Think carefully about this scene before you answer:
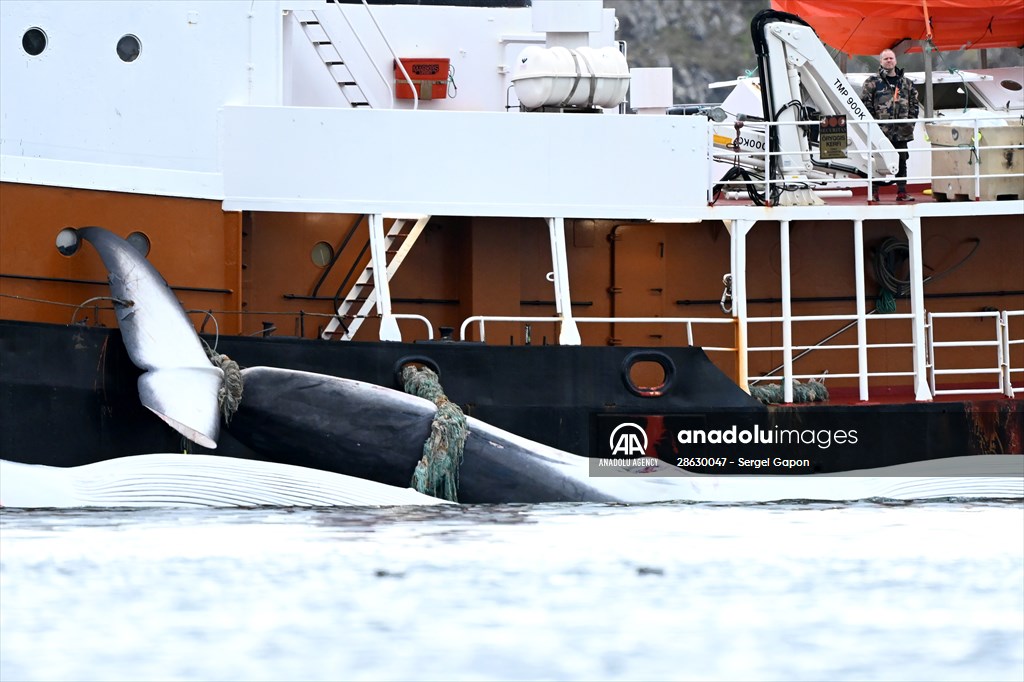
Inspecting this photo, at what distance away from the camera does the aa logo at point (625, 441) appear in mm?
11969

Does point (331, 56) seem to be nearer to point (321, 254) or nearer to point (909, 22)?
point (321, 254)

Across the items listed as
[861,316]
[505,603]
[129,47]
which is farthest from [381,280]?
[505,603]

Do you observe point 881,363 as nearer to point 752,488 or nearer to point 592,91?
point 752,488

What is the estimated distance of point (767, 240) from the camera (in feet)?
44.1

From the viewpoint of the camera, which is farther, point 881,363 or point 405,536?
point 881,363

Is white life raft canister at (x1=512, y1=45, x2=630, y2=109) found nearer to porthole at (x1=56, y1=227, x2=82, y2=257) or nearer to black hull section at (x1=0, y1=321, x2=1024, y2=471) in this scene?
black hull section at (x1=0, y1=321, x2=1024, y2=471)

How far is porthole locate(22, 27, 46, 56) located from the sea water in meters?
3.74

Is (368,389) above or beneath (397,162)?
beneath

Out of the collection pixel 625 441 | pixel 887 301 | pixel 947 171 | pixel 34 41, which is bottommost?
pixel 625 441

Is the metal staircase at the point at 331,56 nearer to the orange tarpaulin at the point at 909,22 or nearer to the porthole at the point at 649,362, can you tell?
the porthole at the point at 649,362

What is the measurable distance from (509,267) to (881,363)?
3373 millimetres

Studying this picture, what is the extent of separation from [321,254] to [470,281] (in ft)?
4.01

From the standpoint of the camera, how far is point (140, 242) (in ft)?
38.5

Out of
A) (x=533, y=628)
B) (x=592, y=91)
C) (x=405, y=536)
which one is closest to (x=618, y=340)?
(x=592, y=91)
